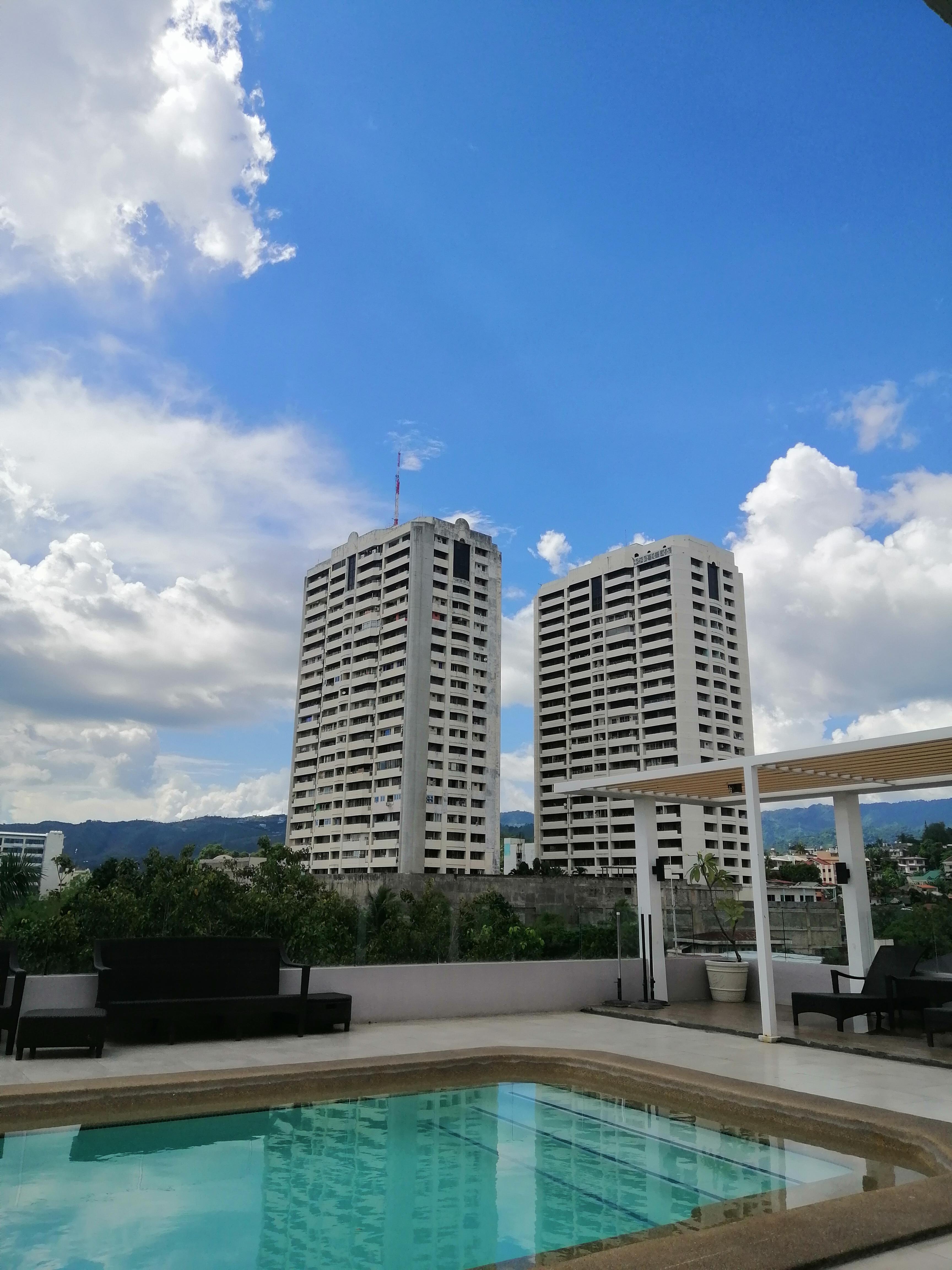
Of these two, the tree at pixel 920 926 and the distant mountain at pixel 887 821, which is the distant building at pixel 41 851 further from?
the distant mountain at pixel 887 821

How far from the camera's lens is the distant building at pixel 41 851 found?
24594 mm

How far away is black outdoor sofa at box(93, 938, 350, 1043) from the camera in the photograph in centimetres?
798

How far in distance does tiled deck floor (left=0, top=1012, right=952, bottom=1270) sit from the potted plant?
2.35 m

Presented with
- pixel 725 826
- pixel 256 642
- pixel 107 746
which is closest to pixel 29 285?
pixel 107 746

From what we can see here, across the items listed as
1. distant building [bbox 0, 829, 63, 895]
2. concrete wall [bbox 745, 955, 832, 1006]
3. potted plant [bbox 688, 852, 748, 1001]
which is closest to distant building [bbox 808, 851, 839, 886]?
distant building [bbox 0, 829, 63, 895]

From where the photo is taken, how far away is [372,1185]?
4.88 m

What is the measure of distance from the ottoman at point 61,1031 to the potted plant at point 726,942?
315 inches

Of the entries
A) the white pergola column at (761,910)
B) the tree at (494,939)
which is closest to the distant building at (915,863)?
the tree at (494,939)

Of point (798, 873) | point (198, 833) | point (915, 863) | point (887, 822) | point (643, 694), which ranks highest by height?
point (643, 694)

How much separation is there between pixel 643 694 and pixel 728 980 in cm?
8347

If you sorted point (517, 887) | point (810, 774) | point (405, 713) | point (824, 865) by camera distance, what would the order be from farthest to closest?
1. point (405, 713)
2. point (824, 865)
3. point (517, 887)
4. point (810, 774)

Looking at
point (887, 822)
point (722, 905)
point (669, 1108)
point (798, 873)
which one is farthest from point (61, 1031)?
point (887, 822)

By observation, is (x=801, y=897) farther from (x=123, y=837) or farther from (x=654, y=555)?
(x=123, y=837)

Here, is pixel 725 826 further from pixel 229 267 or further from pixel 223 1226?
pixel 223 1226
